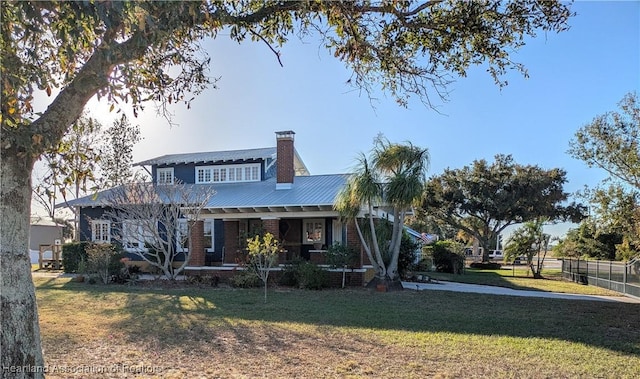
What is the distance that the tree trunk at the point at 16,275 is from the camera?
4.22 m

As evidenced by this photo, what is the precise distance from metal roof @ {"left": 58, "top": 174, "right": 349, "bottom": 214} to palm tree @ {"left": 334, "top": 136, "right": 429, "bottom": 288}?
4.92ft

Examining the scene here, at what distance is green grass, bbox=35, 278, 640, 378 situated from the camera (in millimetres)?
6203

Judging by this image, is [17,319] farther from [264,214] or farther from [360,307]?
[264,214]

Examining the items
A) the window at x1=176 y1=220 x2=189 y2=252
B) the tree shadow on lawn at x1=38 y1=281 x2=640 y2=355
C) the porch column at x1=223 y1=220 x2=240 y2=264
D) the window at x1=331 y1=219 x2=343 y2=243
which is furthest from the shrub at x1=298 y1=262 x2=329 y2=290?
the porch column at x1=223 y1=220 x2=240 y2=264

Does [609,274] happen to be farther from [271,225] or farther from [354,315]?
[271,225]

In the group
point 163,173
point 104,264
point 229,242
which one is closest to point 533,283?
point 229,242

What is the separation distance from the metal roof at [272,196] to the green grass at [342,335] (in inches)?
187

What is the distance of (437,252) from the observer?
2702 centimetres

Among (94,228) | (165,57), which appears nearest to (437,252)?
(94,228)

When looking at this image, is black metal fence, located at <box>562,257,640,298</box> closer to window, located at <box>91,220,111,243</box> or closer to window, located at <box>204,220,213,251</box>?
window, located at <box>204,220,213,251</box>

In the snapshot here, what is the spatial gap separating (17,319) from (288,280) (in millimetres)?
12023

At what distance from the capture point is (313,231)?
2092cm

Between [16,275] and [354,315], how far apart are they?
7197mm

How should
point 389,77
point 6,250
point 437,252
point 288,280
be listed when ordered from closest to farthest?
1. point 6,250
2. point 389,77
3. point 288,280
4. point 437,252
